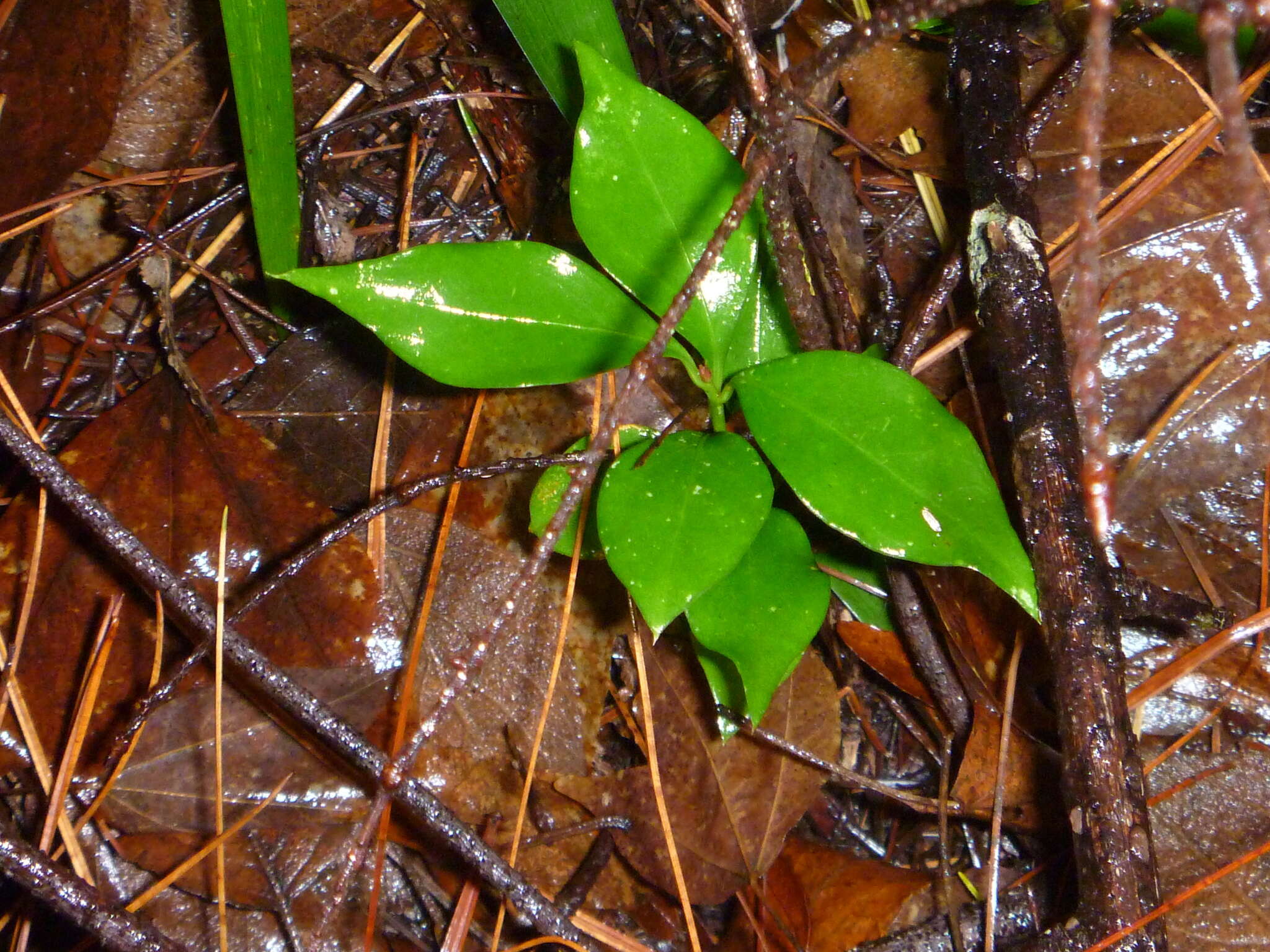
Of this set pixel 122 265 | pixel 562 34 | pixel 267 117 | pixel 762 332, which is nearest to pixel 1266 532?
pixel 762 332

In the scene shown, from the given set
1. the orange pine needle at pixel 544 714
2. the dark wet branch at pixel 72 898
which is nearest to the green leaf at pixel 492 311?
the orange pine needle at pixel 544 714

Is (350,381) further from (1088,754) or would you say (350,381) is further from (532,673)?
(1088,754)

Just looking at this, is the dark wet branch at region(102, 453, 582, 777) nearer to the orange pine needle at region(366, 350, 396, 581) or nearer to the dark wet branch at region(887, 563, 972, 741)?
the orange pine needle at region(366, 350, 396, 581)

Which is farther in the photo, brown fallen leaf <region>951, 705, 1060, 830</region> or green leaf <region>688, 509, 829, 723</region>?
brown fallen leaf <region>951, 705, 1060, 830</region>

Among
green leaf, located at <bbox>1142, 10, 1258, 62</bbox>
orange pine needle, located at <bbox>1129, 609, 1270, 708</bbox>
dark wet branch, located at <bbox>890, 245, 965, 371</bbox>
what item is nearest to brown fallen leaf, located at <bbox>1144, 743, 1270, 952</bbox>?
orange pine needle, located at <bbox>1129, 609, 1270, 708</bbox>

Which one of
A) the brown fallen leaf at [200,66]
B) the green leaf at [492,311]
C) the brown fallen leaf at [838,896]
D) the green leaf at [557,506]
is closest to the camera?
the green leaf at [492,311]

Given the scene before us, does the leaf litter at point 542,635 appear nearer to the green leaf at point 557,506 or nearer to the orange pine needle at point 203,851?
the orange pine needle at point 203,851

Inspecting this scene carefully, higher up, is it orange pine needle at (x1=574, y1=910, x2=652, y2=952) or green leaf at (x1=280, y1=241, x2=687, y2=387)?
green leaf at (x1=280, y1=241, x2=687, y2=387)

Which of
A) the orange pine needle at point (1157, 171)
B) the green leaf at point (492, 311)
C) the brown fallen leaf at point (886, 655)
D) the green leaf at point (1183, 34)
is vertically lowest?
the brown fallen leaf at point (886, 655)
